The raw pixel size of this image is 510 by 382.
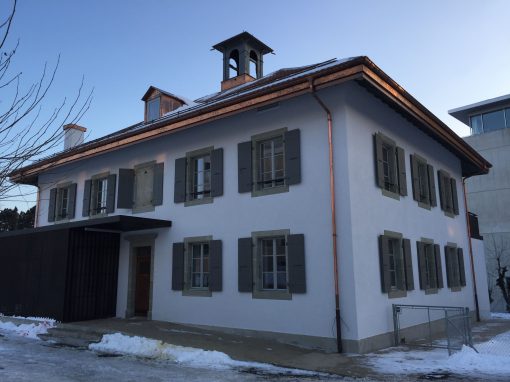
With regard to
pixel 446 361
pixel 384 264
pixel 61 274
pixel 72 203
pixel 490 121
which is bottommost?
pixel 446 361

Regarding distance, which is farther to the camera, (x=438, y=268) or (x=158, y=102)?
(x=158, y=102)

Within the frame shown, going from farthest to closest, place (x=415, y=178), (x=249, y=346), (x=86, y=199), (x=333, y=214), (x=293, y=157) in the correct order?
(x=86, y=199) < (x=415, y=178) < (x=293, y=157) < (x=333, y=214) < (x=249, y=346)

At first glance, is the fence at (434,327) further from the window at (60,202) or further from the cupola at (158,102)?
the window at (60,202)

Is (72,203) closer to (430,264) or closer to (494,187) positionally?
(430,264)

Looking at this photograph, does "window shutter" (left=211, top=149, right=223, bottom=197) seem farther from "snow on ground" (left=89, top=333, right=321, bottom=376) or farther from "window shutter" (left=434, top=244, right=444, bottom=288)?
"window shutter" (left=434, top=244, right=444, bottom=288)

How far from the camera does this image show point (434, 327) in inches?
523

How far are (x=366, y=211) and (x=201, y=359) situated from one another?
484cm

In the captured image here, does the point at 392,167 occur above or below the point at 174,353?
above

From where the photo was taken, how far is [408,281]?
39.2ft

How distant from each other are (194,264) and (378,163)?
5521 millimetres

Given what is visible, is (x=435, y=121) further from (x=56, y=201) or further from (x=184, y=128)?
(x=56, y=201)

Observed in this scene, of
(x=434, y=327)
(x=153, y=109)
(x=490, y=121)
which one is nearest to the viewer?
(x=434, y=327)

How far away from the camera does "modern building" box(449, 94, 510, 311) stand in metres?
24.8

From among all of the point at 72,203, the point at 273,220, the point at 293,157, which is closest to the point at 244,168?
the point at 293,157
